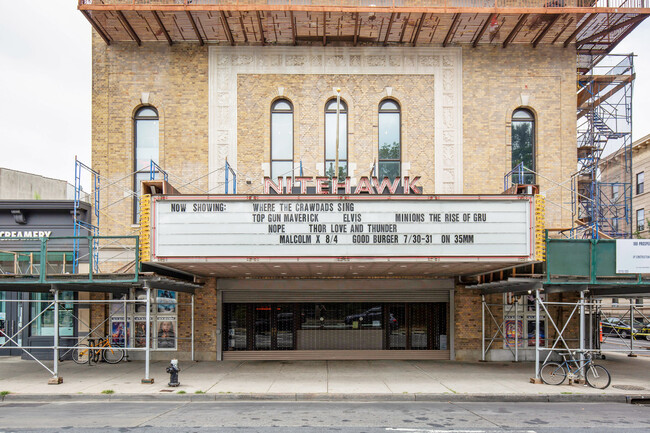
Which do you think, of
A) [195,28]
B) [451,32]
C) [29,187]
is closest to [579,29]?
[451,32]

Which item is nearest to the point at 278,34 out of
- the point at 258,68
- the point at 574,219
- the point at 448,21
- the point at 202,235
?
the point at 258,68

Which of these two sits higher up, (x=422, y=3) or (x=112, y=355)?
(x=422, y=3)

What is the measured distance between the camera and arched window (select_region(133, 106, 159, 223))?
1916 cm

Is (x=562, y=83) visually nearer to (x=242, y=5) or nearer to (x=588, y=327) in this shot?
(x=588, y=327)

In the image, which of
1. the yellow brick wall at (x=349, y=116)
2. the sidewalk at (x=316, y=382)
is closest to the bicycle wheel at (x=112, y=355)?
the sidewalk at (x=316, y=382)

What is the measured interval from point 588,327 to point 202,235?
14371mm

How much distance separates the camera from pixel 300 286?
1853cm

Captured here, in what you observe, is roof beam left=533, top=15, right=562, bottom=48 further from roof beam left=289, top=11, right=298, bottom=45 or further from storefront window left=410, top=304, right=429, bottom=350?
storefront window left=410, top=304, right=429, bottom=350

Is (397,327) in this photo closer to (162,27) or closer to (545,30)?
(545,30)

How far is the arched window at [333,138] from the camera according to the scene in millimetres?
19062

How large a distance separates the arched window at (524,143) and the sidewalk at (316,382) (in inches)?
275

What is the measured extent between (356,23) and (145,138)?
28.1ft

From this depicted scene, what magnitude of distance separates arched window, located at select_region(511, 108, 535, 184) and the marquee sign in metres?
5.64

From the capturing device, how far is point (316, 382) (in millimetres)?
14602
